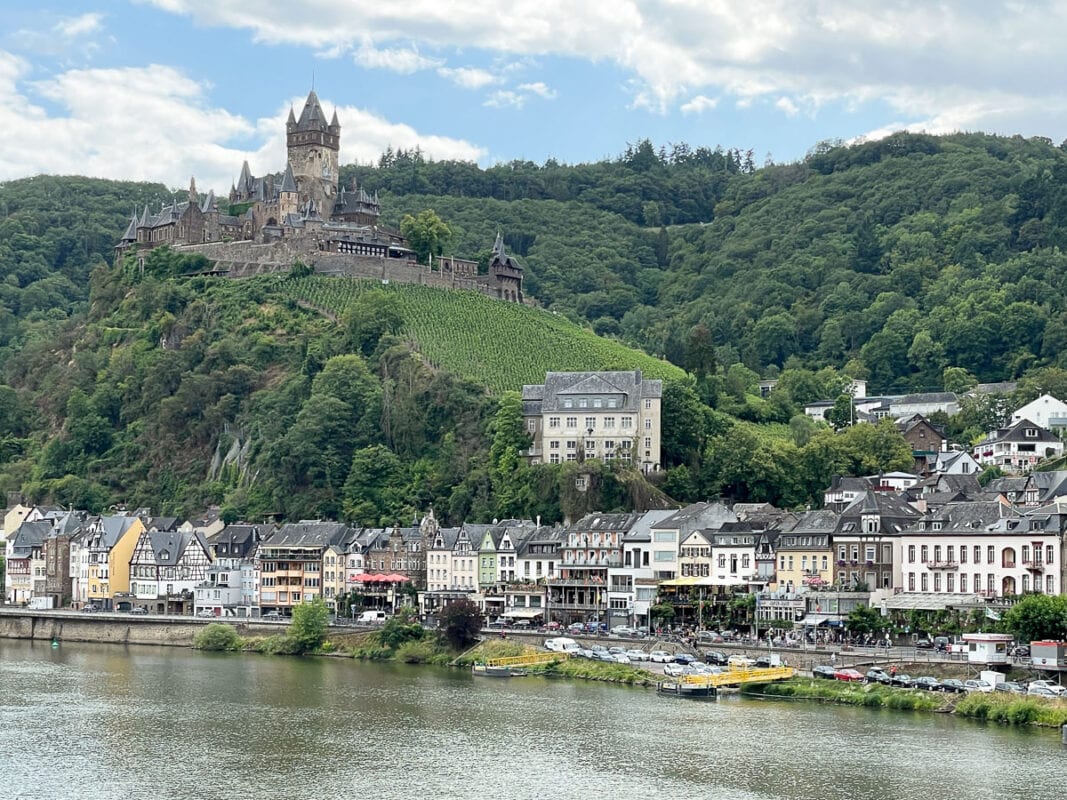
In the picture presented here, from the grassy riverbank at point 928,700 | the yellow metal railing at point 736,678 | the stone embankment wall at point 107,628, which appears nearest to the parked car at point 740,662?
the yellow metal railing at point 736,678

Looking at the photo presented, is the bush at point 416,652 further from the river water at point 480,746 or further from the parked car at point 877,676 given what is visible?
the parked car at point 877,676

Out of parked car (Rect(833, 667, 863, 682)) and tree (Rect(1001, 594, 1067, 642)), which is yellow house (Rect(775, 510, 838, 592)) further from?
tree (Rect(1001, 594, 1067, 642))

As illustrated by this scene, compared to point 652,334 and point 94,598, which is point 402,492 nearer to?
point 94,598

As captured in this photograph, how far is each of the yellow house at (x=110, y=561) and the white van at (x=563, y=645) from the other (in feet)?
126

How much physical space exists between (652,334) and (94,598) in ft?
224

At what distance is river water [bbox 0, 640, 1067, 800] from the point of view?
55750 mm

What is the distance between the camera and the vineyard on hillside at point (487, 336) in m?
128

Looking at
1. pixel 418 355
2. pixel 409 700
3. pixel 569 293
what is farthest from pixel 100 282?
pixel 409 700

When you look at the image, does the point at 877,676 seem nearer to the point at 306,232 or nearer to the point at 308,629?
the point at 308,629

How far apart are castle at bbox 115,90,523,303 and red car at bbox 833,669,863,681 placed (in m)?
74.0

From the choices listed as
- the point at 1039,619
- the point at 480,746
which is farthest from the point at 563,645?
the point at 1039,619

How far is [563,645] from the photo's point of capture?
84.9 m

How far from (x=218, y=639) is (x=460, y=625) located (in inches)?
651

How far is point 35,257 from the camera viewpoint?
193625mm
